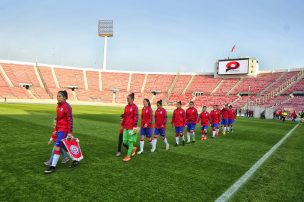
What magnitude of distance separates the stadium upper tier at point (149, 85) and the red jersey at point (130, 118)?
5007 cm

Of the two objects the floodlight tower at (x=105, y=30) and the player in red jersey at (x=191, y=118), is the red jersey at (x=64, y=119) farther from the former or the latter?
the floodlight tower at (x=105, y=30)

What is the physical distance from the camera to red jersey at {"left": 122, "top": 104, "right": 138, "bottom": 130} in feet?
26.0

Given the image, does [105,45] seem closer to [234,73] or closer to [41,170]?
[234,73]

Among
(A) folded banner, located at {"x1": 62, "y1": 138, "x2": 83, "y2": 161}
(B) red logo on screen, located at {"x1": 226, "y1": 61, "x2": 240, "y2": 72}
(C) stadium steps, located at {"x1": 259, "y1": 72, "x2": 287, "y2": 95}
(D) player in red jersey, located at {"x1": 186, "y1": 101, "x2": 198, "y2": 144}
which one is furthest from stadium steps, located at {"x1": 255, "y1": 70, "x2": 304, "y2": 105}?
(A) folded banner, located at {"x1": 62, "y1": 138, "x2": 83, "y2": 161}

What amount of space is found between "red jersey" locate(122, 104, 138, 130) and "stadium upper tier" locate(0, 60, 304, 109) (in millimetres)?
50065

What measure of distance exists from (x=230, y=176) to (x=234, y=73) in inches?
2553

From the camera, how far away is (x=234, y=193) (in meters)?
5.30

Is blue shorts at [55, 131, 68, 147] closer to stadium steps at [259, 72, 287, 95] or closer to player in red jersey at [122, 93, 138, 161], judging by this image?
player in red jersey at [122, 93, 138, 161]

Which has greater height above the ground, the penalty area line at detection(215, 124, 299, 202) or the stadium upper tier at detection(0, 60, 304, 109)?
the stadium upper tier at detection(0, 60, 304, 109)

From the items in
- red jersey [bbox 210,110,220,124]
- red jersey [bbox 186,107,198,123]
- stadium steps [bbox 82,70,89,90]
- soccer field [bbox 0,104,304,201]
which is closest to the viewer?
soccer field [bbox 0,104,304,201]

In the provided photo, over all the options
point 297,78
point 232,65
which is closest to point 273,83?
point 297,78

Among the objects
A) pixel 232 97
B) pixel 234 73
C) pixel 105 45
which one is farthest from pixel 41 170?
pixel 105 45

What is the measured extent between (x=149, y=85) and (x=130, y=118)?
70973 mm

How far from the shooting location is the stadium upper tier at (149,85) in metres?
60.0
